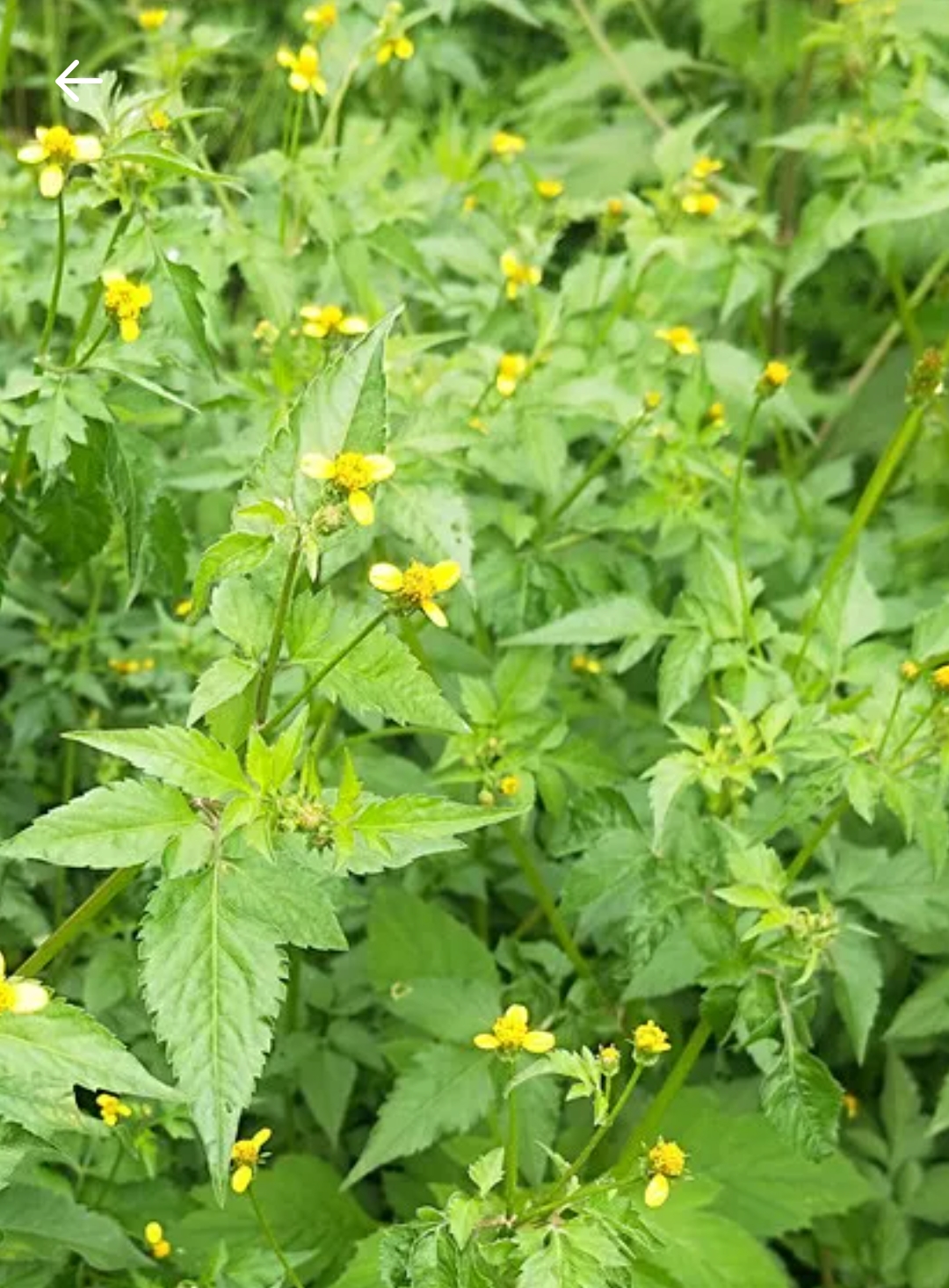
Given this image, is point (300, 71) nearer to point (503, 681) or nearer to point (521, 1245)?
point (503, 681)

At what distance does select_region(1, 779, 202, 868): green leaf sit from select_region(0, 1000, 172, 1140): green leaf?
0.12m

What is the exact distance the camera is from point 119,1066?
4.11 feet

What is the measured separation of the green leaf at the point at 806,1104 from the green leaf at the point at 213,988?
63 cm

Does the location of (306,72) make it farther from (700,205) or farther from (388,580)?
(388,580)

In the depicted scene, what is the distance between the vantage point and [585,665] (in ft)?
7.77

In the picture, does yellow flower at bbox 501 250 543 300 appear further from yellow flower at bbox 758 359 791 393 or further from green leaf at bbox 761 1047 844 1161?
green leaf at bbox 761 1047 844 1161

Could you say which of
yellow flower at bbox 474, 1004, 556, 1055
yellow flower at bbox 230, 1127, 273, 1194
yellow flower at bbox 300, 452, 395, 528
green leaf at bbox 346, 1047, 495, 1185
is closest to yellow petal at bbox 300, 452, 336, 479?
yellow flower at bbox 300, 452, 395, 528

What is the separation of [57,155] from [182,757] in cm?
62

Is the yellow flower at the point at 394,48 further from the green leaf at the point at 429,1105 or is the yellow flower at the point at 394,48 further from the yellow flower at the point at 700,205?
the green leaf at the point at 429,1105

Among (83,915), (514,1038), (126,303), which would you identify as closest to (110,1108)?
(83,915)

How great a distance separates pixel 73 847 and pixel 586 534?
1178mm

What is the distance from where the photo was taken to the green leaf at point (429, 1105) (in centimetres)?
187

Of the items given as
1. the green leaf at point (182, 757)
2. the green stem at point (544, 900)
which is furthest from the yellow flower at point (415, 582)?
the green stem at point (544, 900)

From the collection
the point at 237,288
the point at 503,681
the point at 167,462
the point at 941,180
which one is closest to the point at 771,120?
the point at 237,288
